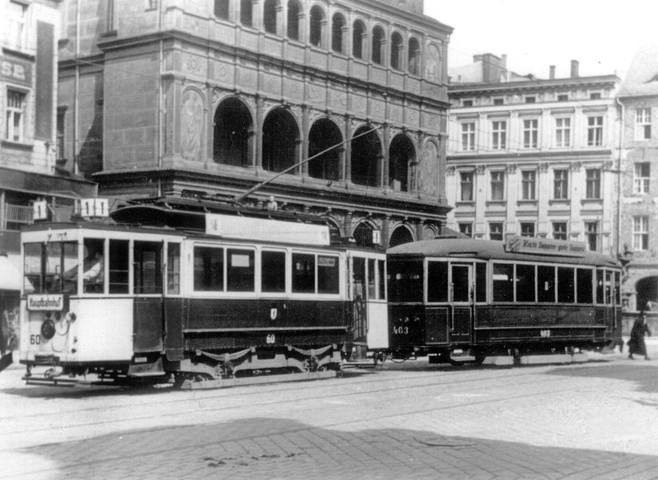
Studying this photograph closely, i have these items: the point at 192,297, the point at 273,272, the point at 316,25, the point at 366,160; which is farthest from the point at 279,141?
the point at 192,297

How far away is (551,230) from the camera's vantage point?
204 feet

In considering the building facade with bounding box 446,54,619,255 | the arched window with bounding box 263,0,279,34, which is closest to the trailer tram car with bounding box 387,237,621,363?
the arched window with bounding box 263,0,279,34

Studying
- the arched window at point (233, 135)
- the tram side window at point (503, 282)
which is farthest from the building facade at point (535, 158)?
the tram side window at point (503, 282)

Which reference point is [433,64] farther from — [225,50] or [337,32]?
[225,50]

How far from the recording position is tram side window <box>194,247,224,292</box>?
17359mm

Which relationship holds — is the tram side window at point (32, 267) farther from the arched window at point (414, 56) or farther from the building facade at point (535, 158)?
the building facade at point (535, 158)

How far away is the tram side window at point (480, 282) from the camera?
23266 millimetres

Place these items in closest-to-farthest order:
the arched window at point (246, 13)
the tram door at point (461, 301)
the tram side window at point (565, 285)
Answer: the tram door at point (461, 301) → the tram side window at point (565, 285) → the arched window at point (246, 13)

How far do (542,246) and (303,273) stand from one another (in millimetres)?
7674

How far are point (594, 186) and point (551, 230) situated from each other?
3507 millimetres

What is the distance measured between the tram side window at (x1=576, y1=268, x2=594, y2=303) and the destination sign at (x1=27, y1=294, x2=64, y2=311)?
1447 centimetres

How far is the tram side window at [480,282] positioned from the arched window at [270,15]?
1743 centimetres

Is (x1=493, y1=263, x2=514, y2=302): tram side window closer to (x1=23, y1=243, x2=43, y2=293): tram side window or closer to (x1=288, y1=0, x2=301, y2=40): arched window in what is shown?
(x1=23, y1=243, x2=43, y2=293): tram side window

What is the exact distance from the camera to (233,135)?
37094mm
